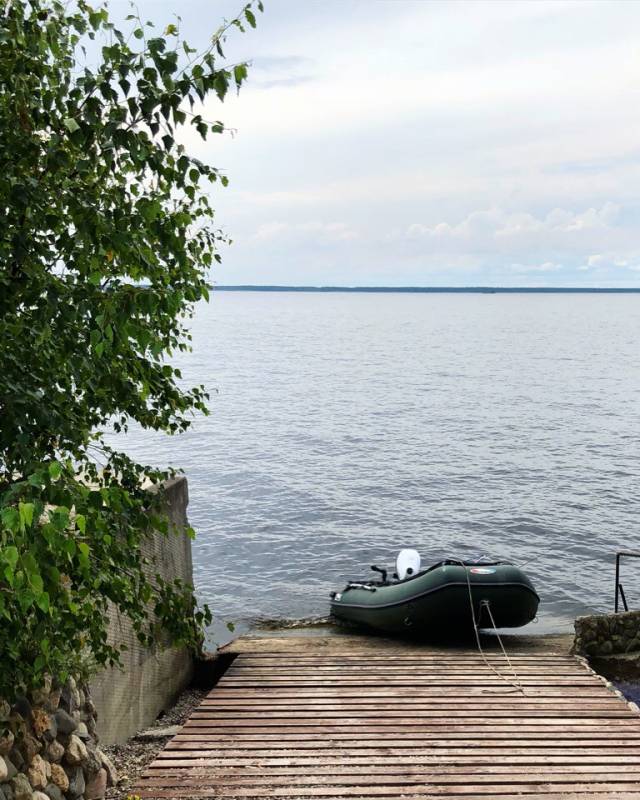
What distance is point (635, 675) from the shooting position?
9.68m

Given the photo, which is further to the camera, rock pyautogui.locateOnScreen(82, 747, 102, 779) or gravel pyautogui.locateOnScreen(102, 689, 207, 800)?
gravel pyautogui.locateOnScreen(102, 689, 207, 800)

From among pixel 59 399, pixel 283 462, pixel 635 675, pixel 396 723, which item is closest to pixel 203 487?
pixel 283 462

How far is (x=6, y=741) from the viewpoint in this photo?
14.4ft

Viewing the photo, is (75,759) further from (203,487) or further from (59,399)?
(203,487)

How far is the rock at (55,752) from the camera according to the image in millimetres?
4859

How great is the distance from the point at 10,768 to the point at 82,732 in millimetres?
984

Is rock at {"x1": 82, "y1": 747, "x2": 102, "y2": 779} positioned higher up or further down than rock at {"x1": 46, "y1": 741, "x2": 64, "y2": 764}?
further down

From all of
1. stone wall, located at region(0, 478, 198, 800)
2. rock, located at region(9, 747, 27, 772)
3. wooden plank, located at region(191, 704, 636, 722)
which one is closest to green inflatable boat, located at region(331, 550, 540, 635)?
wooden plank, located at region(191, 704, 636, 722)

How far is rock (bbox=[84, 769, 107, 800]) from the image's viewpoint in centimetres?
519

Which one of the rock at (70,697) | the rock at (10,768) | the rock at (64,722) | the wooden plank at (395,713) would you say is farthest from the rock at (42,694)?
the wooden plank at (395,713)

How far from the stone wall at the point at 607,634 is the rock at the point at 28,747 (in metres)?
6.69

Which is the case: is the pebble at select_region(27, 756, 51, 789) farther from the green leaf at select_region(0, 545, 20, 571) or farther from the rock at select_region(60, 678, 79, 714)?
the green leaf at select_region(0, 545, 20, 571)

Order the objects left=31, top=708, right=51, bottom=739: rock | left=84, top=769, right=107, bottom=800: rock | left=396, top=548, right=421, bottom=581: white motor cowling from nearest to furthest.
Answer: left=31, top=708, right=51, bottom=739: rock < left=84, top=769, right=107, bottom=800: rock < left=396, top=548, right=421, bottom=581: white motor cowling

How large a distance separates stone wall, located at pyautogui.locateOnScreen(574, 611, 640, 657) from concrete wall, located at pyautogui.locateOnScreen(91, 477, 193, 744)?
173 inches
